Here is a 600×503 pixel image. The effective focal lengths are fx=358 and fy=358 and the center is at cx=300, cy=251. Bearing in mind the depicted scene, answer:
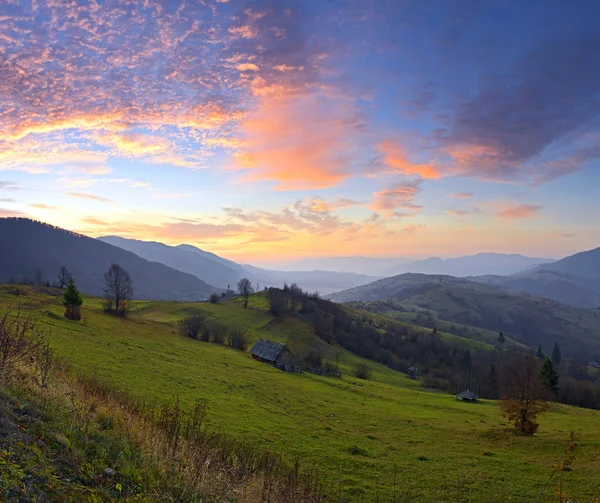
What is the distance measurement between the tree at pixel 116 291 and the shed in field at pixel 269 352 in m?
25.4

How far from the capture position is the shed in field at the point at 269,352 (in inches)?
2388

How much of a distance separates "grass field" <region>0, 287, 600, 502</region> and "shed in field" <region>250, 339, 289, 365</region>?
10.3 m

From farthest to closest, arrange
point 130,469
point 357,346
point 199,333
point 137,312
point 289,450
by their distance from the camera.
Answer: point 357,346 → point 137,312 → point 199,333 → point 289,450 → point 130,469

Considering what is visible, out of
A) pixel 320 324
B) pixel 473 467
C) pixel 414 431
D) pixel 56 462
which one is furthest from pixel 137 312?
pixel 56 462

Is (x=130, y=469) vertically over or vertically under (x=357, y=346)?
over

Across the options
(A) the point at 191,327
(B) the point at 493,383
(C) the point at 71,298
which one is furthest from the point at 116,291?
(B) the point at 493,383

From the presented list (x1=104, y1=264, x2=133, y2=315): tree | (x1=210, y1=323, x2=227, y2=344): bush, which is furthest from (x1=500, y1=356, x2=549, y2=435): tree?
(x1=104, y1=264, x2=133, y2=315): tree

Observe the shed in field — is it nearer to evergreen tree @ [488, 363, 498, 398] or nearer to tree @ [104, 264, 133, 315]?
tree @ [104, 264, 133, 315]

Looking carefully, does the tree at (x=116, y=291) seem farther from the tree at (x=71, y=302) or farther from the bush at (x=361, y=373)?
the bush at (x=361, y=373)

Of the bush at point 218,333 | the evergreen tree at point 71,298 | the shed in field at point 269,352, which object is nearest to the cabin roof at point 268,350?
the shed in field at point 269,352

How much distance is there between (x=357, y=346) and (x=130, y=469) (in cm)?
11043

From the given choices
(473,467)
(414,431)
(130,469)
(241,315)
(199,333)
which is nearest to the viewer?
(130,469)

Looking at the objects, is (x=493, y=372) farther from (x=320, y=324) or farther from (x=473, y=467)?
(x=473, y=467)

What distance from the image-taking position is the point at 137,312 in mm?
89875
